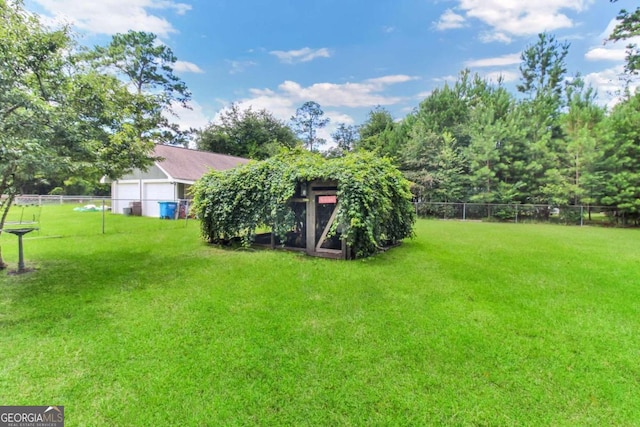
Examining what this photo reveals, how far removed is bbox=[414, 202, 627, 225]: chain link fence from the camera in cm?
1535

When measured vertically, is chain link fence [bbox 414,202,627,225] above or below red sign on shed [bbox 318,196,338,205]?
below

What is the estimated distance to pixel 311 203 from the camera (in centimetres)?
678

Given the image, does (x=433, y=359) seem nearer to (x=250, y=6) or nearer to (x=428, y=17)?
(x=250, y=6)

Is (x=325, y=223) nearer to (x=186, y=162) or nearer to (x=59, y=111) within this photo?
(x=59, y=111)

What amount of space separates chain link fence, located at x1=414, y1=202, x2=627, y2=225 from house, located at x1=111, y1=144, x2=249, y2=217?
13867mm

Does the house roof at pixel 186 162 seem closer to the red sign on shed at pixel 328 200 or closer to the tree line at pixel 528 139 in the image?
the tree line at pixel 528 139

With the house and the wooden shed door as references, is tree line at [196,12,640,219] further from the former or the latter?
the house

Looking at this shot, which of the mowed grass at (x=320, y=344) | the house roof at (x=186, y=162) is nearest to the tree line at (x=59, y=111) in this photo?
the mowed grass at (x=320, y=344)

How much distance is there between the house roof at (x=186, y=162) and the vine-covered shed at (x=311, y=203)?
23.0ft

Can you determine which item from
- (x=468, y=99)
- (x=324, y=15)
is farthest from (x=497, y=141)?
(x=324, y=15)

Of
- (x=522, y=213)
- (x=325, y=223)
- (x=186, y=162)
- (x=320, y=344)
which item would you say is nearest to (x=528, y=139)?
(x=522, y=213)

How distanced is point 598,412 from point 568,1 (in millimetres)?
17128

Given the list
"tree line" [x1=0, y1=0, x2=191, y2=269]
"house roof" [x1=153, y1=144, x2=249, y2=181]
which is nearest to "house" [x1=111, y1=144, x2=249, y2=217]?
"house roof" [x1=153, y1=144, x2=249, y2=181]

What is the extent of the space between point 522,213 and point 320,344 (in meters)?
18.5
